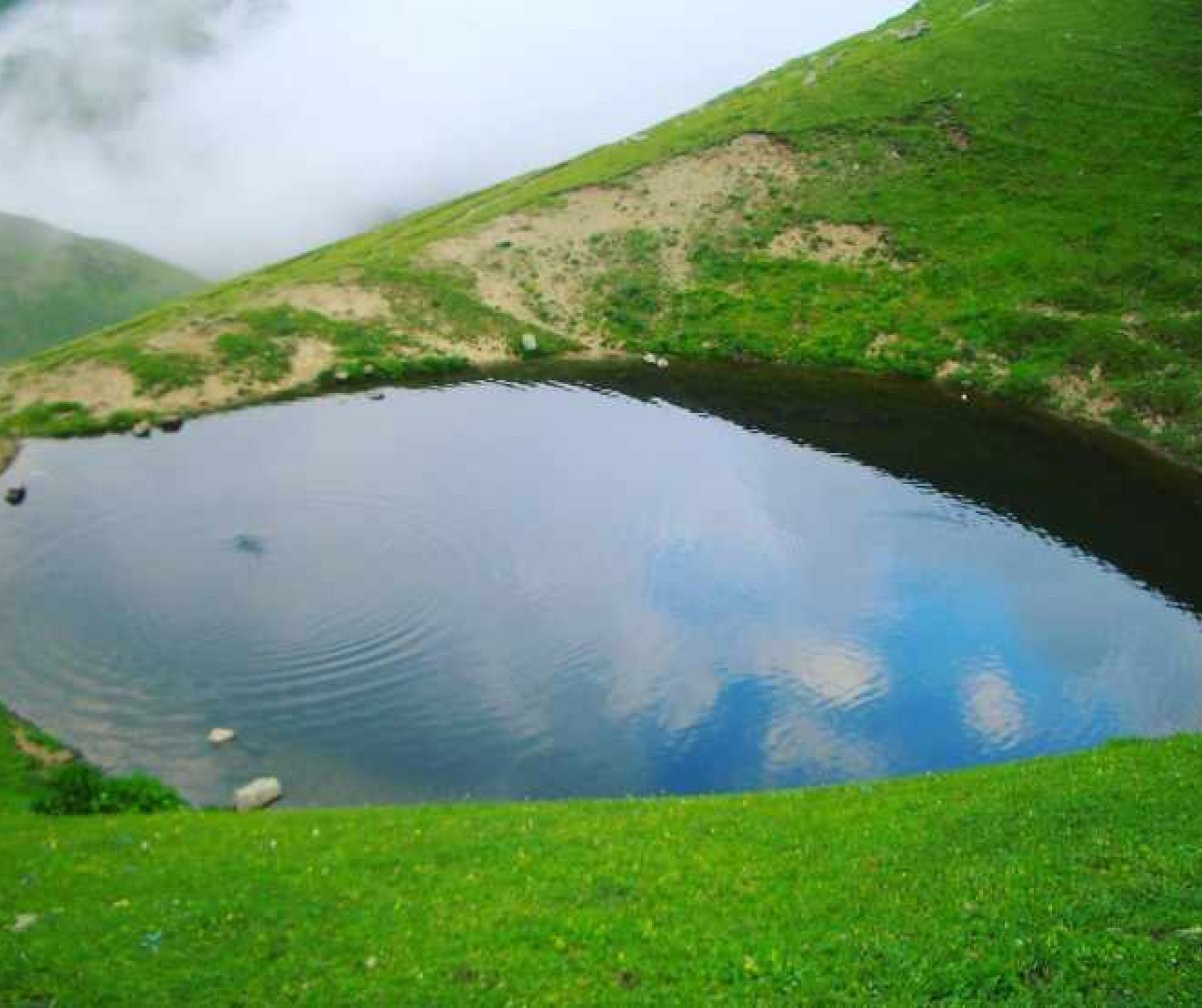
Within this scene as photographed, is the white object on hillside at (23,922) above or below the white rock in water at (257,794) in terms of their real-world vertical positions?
above

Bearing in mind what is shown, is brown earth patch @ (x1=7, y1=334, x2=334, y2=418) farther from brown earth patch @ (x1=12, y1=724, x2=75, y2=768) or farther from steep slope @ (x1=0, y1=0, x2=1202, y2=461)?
brown earth patch @ (x1=12, y1=724, x2=75, y2=768)

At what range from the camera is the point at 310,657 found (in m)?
44.8

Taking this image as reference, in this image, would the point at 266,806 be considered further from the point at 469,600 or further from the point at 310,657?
the point at 469,600

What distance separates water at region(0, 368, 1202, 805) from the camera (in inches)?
1596

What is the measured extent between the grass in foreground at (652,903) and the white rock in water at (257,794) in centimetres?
479

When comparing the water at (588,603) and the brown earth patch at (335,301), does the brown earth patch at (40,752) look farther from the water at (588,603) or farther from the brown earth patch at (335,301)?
the brown earth patch at (335,301)

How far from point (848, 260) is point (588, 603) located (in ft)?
184

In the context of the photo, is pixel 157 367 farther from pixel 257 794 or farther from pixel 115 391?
pixel 257 794

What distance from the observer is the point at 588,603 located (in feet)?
161

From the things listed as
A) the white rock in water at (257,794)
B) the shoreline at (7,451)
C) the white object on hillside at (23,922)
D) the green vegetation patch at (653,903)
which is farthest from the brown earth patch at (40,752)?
the shoreline at (7,451)

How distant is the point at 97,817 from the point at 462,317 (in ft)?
206

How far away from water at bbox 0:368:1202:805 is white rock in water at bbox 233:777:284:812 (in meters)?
0.87

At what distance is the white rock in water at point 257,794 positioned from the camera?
36.9m

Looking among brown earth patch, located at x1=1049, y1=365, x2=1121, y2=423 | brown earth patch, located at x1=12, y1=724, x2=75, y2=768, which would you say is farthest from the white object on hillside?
brown earth patch, located at x1=1049, y1=365, x2=1121, y2=423
